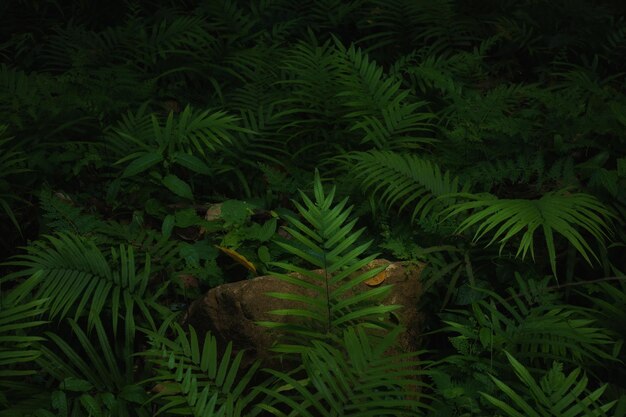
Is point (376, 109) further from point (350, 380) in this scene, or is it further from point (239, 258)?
point (350, 380)

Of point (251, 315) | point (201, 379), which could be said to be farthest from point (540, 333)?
point (201, 379)

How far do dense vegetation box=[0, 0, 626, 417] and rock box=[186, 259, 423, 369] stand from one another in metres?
0.08

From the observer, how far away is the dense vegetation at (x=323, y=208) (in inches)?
86.4

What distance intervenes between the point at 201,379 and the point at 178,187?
1.14 m

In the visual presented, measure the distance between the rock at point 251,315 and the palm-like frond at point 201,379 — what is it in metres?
0.10

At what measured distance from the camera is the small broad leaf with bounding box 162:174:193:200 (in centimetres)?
313

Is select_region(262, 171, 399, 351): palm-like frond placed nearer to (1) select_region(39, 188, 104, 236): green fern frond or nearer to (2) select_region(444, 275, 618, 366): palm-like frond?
(2) select_region(444, 275, 618, 366): palm-like frond

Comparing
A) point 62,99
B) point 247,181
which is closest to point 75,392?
point 247,181

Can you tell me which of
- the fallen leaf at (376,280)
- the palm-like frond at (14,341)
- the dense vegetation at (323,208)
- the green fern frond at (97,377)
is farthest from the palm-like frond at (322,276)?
the palm-like frond at (14,341)

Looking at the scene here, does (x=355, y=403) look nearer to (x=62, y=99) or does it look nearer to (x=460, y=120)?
(x=460, y=120)

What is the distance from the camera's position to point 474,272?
270 centimetres

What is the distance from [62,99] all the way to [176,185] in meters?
0.99

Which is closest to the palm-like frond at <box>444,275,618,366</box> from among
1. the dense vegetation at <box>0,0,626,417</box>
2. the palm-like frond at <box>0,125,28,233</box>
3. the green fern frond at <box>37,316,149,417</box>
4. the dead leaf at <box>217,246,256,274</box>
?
the dense vegetation at <box>0,0,626,417</box>

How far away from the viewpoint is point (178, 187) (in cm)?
314
